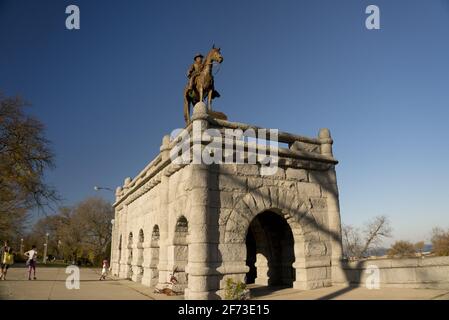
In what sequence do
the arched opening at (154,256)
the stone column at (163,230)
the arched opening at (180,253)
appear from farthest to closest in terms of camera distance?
the arched opening at (154,256), the stone column at (163,230), the arched opening at (180,253)

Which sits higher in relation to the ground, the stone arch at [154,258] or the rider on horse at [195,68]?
the rider on horse at [195,68]

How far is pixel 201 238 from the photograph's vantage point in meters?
8.05

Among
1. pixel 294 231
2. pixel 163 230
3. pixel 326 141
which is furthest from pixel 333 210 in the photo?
pixel 163 230

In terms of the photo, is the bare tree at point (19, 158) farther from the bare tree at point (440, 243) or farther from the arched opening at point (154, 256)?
the bare tree at point (440, 243)

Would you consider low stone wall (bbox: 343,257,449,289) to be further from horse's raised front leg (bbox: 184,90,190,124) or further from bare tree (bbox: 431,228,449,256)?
bare tree (bbox: 431,228,449,256)

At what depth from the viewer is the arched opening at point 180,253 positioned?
9617mm

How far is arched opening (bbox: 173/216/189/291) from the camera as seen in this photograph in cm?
962

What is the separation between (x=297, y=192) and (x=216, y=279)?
3.59m

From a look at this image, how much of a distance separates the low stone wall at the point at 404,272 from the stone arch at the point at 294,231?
79 cm

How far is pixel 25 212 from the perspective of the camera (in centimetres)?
2088

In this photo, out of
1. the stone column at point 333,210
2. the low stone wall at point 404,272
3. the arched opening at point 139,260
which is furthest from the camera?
the arched opening at point 139,260

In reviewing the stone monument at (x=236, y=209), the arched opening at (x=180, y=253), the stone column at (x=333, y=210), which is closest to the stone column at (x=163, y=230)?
the stone monument at (x=236, y=209)
